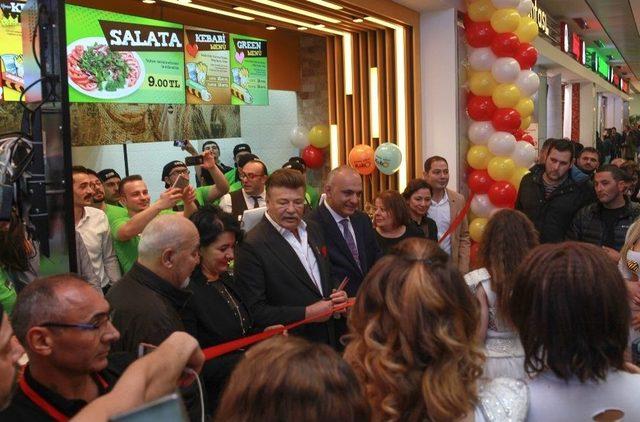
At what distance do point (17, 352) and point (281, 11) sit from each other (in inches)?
202

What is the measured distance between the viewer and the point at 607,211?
14.3 feet

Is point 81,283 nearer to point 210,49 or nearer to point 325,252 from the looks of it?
point 325,252

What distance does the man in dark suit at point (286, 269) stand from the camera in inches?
124

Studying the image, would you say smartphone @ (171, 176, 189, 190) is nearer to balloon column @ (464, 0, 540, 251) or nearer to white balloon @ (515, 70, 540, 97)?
balloon column @ (464, 0, 540, 251)

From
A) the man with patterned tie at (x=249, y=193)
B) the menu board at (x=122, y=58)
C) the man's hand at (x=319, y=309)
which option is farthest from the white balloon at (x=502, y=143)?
the man's hand at (x=319, y=309)

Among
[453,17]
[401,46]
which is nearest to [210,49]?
[401,46]

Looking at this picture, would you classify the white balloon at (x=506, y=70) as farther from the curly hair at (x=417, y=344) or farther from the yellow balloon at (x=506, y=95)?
the curly hair at (x=417, y=344)

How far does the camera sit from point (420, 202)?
4594 millimetres

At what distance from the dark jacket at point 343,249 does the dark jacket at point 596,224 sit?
1613mm

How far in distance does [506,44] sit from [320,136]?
2468mm

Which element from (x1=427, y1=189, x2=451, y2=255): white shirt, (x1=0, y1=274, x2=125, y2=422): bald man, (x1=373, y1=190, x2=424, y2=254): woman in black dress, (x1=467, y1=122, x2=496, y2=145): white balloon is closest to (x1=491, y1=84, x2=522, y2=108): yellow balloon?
(x1=467, y1=122, x2=496, y2=145): white balloon

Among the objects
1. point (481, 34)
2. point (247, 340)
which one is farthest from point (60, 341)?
point (481, 34)

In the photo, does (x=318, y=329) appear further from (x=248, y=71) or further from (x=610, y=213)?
(x=248, y=71)

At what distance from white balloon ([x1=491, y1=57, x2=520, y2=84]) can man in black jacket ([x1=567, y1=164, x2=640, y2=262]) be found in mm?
2161
